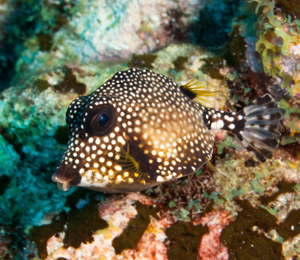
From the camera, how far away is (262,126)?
321 cm

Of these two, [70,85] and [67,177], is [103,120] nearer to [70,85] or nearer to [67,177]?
[67,177]

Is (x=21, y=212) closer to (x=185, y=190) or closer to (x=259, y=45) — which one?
(x=185, y=190)

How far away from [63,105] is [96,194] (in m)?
1.78

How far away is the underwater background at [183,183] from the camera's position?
3.20 meters

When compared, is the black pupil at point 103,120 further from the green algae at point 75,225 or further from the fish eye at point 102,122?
the green algae at point 75,225

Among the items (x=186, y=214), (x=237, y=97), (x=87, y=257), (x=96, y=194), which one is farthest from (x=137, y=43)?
(x=87, y=257)

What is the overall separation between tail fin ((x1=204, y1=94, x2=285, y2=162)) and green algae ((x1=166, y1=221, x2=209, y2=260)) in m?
1.40

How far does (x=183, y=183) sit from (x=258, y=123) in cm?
140

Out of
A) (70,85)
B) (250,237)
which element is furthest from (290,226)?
(70,85)

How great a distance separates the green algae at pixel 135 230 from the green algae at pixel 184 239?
35 centimetres

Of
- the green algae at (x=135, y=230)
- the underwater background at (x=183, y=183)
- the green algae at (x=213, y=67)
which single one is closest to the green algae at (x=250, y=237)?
the underwater background at (x=183, y=183)

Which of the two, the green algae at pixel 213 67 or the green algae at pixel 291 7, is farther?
the green algae at pixel 213 67

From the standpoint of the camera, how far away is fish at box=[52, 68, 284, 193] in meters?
2.28

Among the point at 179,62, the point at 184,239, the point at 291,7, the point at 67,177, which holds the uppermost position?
the point at 291,7
